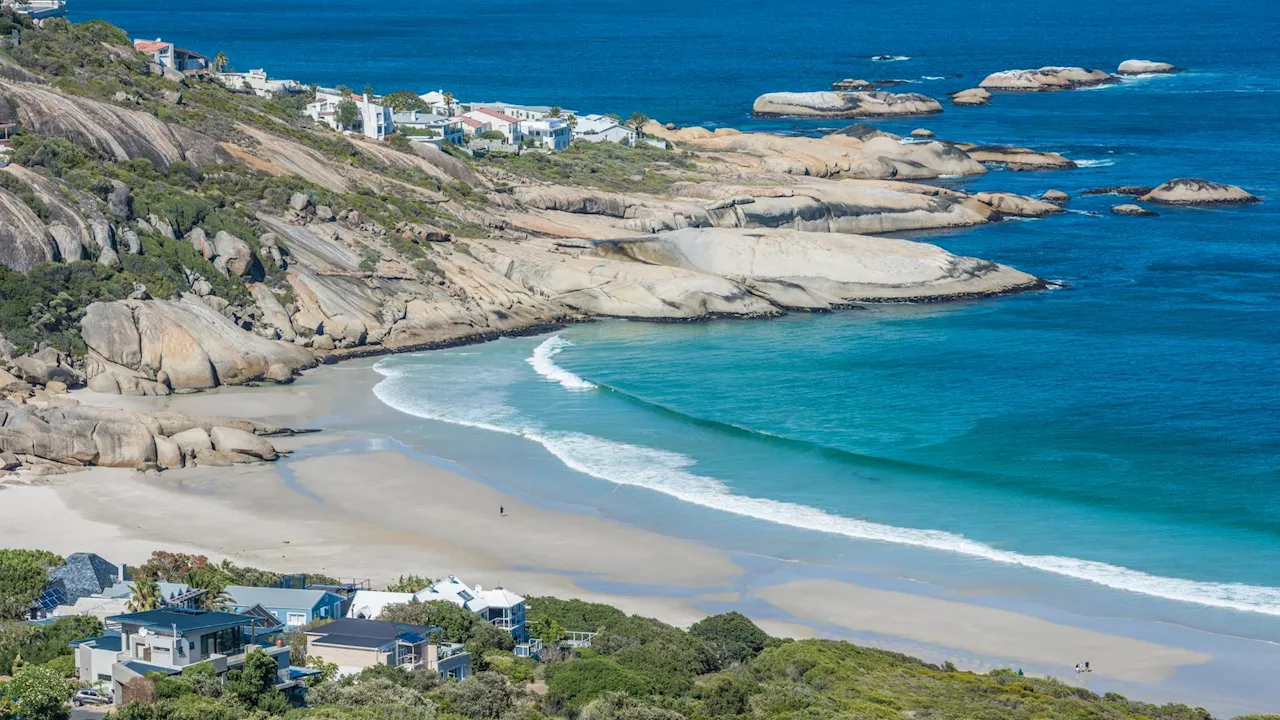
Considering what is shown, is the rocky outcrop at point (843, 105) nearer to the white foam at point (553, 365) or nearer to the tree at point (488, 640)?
the white foam at point (553, 365)

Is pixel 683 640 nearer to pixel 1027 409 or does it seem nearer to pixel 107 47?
pixel 1027 409

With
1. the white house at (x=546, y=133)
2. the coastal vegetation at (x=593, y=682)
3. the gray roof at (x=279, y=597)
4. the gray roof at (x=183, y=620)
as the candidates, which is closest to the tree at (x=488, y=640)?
the coastal vegetation at (x=593, y=682)

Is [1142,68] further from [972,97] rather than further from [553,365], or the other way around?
[553,365]

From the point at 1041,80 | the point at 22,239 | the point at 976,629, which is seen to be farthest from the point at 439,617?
the point at 1041,80

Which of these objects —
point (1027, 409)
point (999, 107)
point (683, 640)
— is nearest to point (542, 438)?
point (1027, 409)

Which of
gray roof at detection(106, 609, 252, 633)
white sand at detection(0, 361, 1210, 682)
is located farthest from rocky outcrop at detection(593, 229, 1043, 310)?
gray roof at detection(106, 609, 252, 633)

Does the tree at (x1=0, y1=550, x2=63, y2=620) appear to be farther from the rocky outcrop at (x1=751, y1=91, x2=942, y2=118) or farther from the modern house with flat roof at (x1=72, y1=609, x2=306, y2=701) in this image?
the rocky outcrop at (x1=751, y1=91, x2=942, y2=118)
